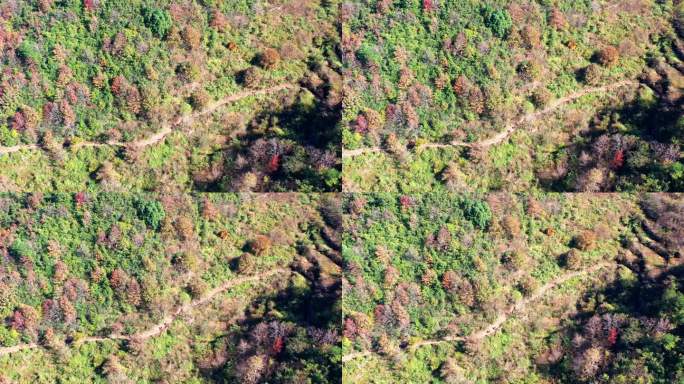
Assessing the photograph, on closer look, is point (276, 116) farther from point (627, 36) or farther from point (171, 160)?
point (627, 36)

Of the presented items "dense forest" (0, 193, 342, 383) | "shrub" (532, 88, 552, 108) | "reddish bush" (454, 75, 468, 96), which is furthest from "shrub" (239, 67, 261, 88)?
"shrub" (532, 88, 552, 108)

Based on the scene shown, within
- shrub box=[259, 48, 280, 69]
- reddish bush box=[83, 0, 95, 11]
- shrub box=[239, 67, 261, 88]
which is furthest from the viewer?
reddish bush box=[83, 0, 95, 11]

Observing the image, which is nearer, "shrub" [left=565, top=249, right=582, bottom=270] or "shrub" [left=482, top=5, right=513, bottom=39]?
"shrub" [left=565, top=249, right=582, bottom=270]

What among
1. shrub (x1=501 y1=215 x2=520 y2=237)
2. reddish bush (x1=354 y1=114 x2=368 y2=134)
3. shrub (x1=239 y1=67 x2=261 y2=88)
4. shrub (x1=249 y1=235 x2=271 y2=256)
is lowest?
shrub (x1=249 y1=235 x2=271 y2=256)

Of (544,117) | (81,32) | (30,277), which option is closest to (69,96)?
(81,32)

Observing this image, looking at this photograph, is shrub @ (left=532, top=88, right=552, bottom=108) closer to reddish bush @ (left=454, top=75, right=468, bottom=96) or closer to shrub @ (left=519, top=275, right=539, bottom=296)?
reddish bush @ (left=454, top=75, right=468, bottom=96)

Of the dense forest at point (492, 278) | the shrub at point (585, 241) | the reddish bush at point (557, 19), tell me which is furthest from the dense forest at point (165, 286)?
the reddish bush at point (557, 19)
